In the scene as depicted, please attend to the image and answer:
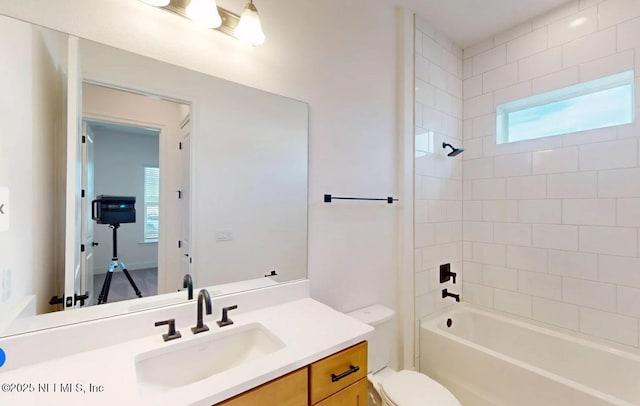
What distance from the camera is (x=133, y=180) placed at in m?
1.14

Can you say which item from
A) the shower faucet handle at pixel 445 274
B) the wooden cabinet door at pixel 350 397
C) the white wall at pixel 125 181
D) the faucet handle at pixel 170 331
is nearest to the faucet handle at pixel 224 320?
the faucet handle at pixel 170 331

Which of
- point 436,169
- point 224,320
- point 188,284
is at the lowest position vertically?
point 224,320

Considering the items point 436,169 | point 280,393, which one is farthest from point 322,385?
point 436,169

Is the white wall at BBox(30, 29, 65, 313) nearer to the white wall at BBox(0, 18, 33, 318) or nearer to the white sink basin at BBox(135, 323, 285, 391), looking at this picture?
the white wall at BBox(0, 18, 33, 318)

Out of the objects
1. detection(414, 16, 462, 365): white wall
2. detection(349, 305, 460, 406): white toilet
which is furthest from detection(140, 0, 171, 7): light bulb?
detection(349, 305, 460, 406): white toilet

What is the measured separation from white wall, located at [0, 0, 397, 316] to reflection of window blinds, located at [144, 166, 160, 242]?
488 mm

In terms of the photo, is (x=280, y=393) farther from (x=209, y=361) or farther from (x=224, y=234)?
(x=224, y=234)

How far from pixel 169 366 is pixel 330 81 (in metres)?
1.60

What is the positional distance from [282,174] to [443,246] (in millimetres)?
1611

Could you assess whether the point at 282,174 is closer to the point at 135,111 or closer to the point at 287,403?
the point at 135,111

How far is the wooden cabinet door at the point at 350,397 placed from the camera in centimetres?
98

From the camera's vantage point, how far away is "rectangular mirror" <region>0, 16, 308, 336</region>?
0.89 meters

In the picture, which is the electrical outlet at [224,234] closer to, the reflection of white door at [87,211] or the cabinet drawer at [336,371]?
the reflection of white door at [87,211]

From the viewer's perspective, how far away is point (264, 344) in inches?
43.6
